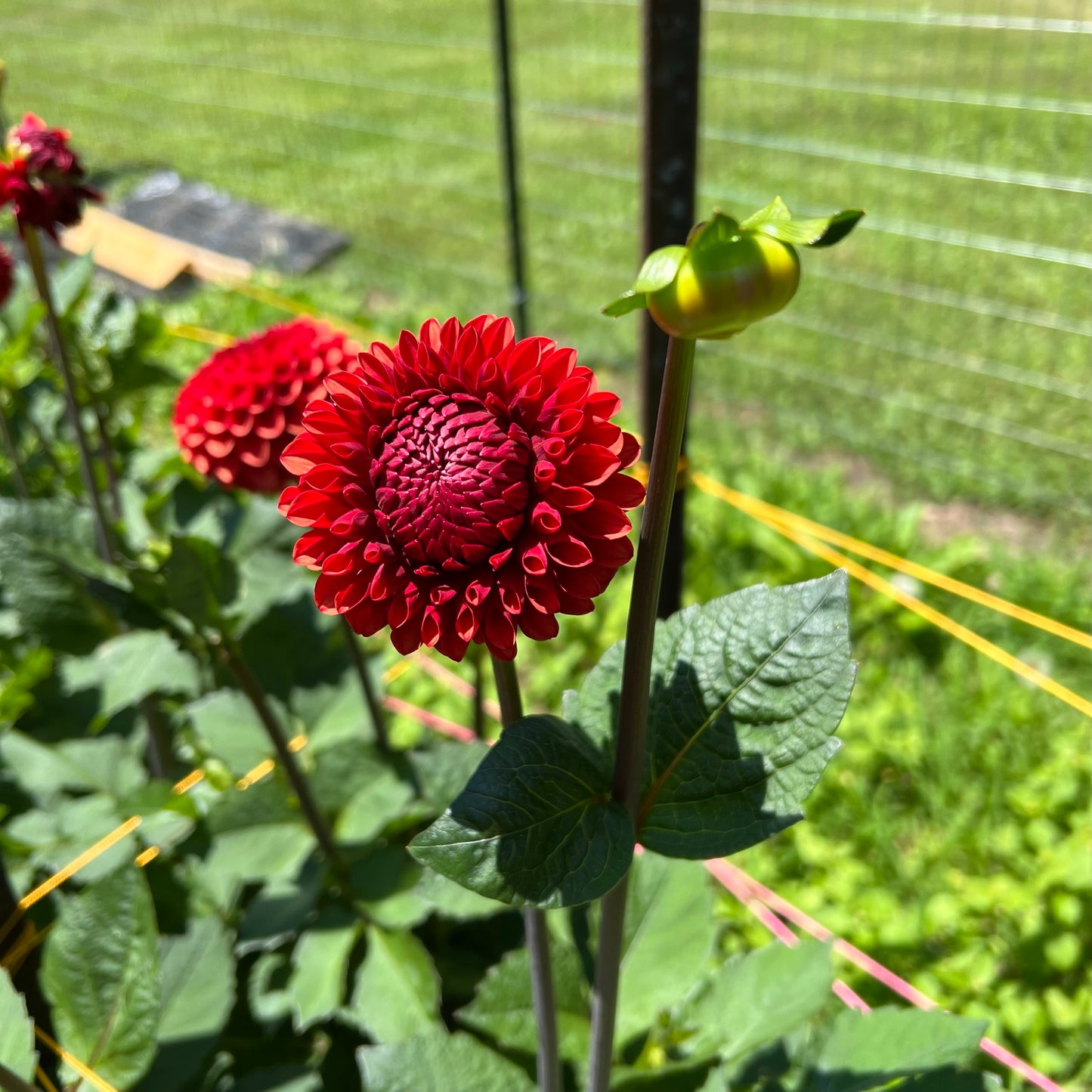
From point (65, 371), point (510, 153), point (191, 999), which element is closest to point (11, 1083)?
point (191, 999)

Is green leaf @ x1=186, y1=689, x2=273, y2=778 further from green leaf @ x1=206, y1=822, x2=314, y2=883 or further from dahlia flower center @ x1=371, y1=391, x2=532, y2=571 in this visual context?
dahlia flower center @ x1=371, y1=391, x2=532, y2=571

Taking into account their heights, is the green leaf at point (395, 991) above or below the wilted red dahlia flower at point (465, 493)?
below

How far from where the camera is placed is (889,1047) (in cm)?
82

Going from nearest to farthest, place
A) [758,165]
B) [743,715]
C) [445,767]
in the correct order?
[743,715], [445,767], [758,165]

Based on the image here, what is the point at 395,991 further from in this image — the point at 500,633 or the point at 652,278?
the point at 652,278

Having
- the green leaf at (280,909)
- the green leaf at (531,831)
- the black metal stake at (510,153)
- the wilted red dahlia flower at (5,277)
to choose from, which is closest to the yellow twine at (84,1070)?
the green leaf at (280,909)

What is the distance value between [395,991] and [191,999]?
7.9 inches

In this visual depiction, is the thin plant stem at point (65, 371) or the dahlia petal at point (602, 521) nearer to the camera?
the dahlia petal at point (602, 521)

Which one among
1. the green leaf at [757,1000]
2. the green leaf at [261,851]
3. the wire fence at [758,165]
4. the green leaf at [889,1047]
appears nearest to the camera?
the green leaf at [889,1047]

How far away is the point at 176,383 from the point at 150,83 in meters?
5.84

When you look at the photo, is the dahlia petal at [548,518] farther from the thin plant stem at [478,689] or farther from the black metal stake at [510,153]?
the black metal stake at [510,153]

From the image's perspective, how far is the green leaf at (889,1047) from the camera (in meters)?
0.78

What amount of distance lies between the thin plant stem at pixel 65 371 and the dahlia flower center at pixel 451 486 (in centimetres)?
71

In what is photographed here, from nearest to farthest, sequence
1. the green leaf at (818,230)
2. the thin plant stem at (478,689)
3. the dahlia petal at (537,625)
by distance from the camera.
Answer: the green leaf at (818,230), the dahlia petal at (537,625), the thin plant stem at (478,689)
